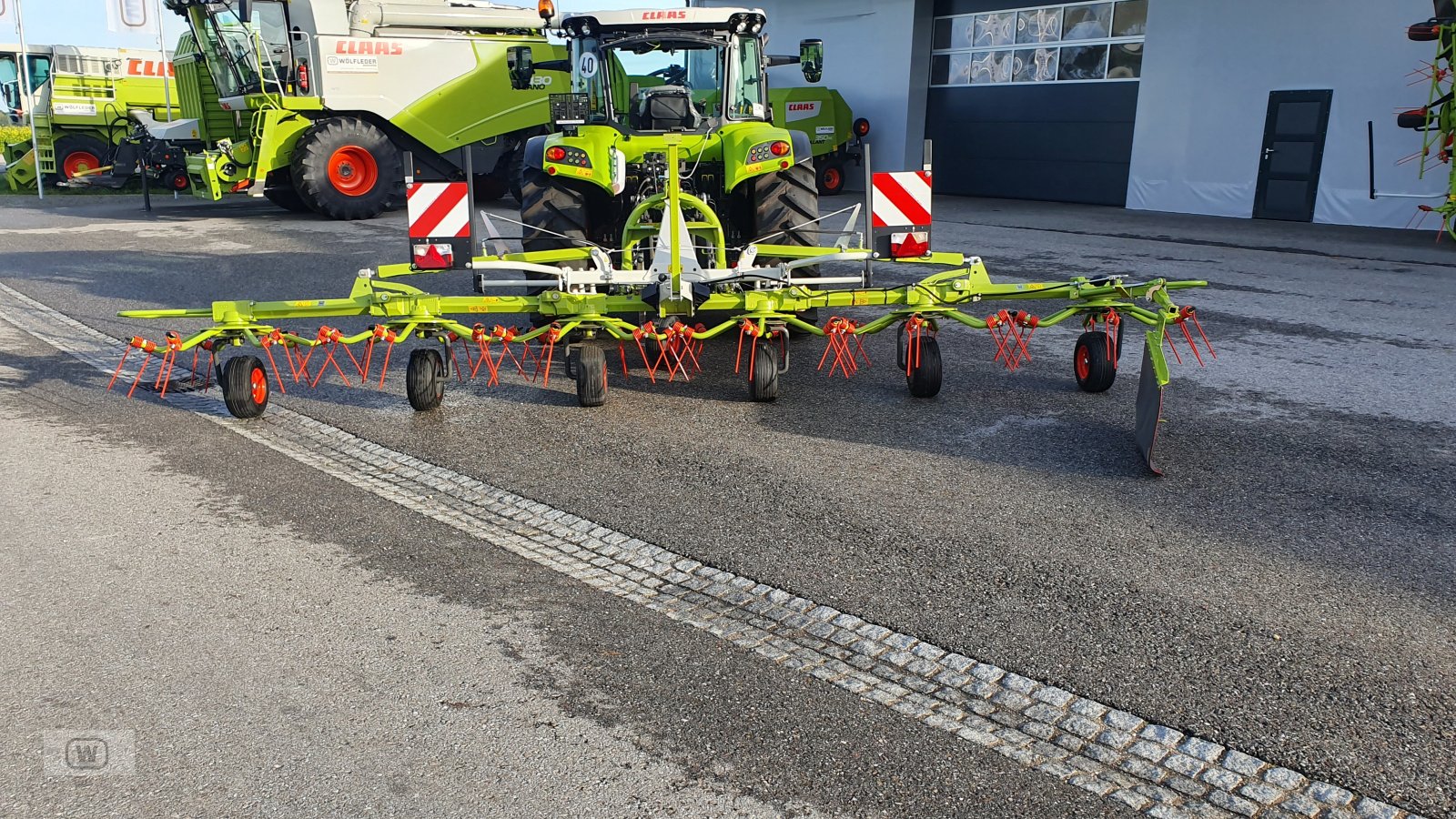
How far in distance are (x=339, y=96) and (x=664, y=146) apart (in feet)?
36.8

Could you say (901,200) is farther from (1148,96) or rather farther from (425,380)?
(1148,96)

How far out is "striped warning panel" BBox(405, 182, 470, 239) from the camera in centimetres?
643

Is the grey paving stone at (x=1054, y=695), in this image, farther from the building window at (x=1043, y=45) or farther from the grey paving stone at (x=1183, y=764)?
the building window at (x=1043, y=45)

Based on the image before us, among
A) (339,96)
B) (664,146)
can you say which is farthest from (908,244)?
(339,96)

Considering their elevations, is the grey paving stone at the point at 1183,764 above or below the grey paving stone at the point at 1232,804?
above

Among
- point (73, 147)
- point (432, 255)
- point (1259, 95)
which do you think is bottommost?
point (432, 255)

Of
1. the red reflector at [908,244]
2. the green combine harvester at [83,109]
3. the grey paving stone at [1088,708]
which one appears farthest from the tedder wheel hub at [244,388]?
the green combine harvester at [83,109]

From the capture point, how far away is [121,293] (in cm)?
1034

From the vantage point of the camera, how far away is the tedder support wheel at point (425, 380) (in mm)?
6230

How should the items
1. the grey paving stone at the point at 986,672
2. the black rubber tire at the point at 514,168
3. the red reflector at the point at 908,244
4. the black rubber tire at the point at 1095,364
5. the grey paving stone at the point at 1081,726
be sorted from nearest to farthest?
1. the grey paving stone at the point at 1081,726
2. the grey paving stone at the point at 986,672
3. the black rubber tire at the point at 1095,364
4. the red reflector at the point at 908,244
5. the black rubber tire at the point at 514,168

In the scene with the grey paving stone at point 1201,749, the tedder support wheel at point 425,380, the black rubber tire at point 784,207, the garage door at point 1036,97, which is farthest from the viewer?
the garage door at point 1036,97

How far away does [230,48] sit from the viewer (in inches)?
667

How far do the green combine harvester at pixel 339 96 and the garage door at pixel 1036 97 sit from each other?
864 centimetres
